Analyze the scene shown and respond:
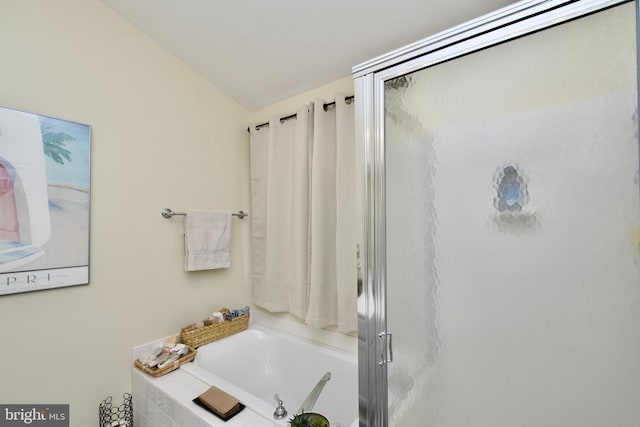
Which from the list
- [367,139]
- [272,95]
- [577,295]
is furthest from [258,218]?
[577,295]

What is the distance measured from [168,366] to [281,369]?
0.75 meters

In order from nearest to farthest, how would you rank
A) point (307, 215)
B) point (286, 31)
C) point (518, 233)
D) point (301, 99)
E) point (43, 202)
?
1. point (518, 233)
2. point (43, 202)
3. point (286, 31)
4. point (307, 215)
5. point (301, 99)

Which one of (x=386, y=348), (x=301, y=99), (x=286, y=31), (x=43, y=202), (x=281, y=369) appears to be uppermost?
(x=286, y=31)

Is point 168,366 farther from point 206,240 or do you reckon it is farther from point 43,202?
point 43,202

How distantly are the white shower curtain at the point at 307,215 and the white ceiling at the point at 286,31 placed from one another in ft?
0.82

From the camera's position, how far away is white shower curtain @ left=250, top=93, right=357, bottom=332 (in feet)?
5.44

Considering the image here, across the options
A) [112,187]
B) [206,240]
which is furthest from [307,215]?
[112,187]

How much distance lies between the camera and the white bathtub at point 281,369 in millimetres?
1598

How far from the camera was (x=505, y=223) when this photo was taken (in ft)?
2.30

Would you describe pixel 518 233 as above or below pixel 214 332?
above

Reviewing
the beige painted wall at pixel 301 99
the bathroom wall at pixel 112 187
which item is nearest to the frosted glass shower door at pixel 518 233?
the beige painted wall at pixel 301 99

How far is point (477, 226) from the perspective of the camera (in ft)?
2.41

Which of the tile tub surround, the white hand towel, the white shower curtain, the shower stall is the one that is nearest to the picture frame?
the white hand towel

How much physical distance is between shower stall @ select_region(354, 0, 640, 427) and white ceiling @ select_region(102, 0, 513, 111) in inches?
26.3
